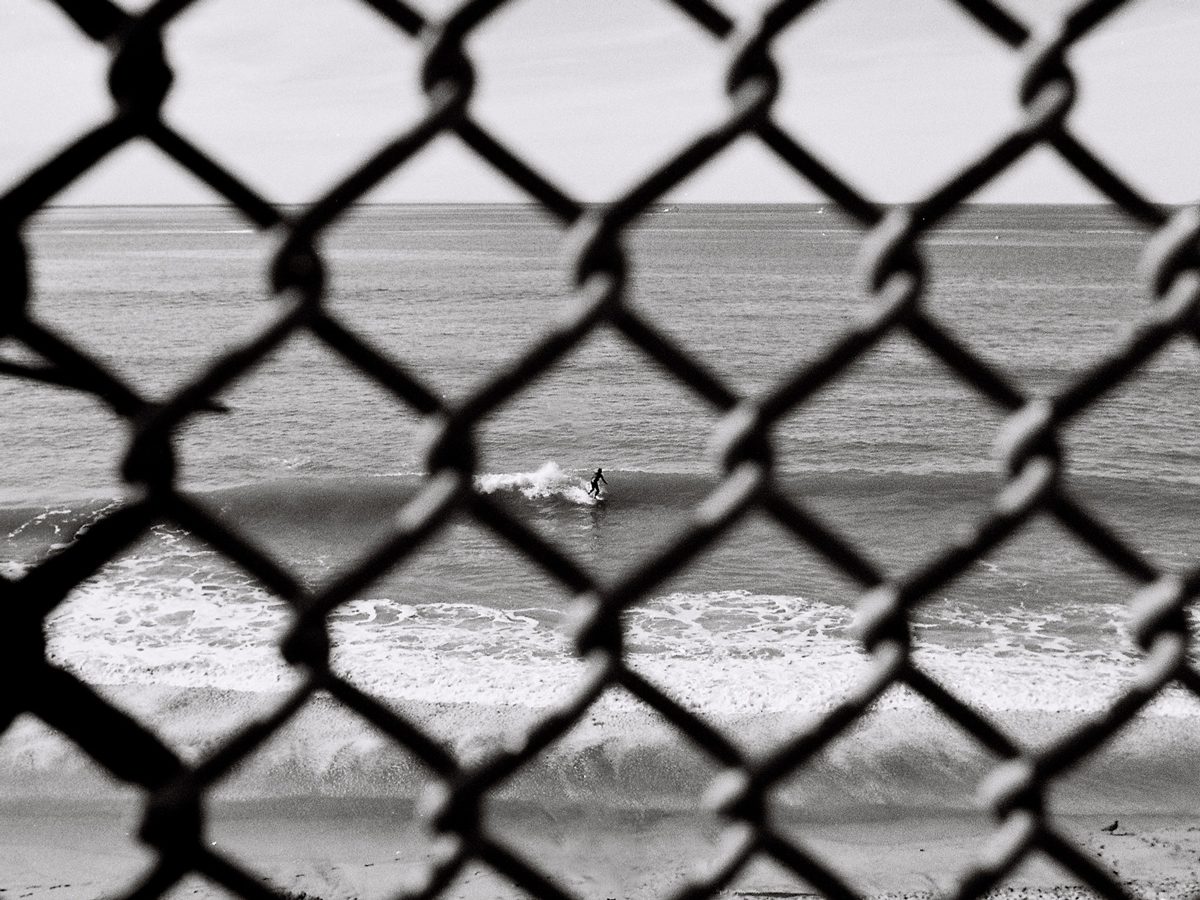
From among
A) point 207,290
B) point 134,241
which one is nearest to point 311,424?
point 207,290

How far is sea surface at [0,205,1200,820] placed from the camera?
9.06 meters

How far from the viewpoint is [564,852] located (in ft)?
26.7

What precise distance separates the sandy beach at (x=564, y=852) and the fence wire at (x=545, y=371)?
23.0 ft

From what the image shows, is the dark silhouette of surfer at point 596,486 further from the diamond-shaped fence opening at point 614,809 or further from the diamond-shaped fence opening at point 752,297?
the diamond-shaped fence opening at point 614,809

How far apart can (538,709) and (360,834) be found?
2402mm

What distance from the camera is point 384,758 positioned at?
9.22 metres

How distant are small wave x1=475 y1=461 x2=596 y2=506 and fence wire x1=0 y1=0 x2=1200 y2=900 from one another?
1847 cm

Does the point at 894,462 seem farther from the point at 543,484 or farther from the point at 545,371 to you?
the point at 545,371

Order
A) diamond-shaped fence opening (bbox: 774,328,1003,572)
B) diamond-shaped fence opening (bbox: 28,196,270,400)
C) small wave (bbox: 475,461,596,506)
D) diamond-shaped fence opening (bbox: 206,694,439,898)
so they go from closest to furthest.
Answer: diamond-shaped fence opening (bbox: 206,694,439,898) → diamond-shaped fence opening (bbox: 774,328,1003,572) → small wave (bbox: 475,461,596,506) → diamond-shaped fence opening (bbox: 28,196,270,400)

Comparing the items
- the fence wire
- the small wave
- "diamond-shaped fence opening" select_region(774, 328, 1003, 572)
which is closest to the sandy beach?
the fence wire

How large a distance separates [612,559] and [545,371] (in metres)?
16.0

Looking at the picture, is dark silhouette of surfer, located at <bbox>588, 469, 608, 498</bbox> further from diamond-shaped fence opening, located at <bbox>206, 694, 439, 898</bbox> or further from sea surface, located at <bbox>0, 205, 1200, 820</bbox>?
diamond-shaped fence opening, located at <bbox>206, 694, 439, 898</bbox>

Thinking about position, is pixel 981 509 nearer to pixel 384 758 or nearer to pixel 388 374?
pixel 384 758

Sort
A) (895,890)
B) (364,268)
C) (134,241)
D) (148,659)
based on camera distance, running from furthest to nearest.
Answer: (134,241), (364,268), (148,659), (895,890)
